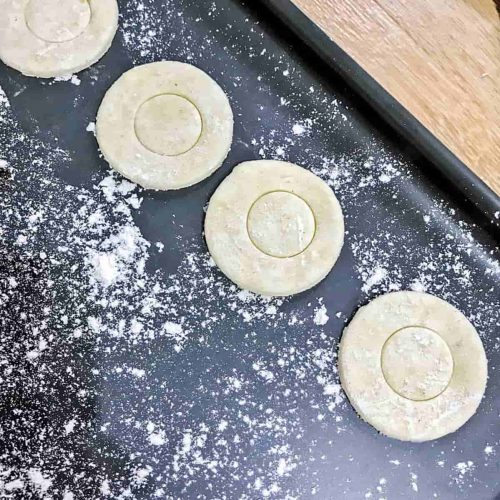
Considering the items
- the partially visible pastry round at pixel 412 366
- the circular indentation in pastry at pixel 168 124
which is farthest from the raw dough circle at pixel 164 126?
the partially visible pastry round at pixel 412 366

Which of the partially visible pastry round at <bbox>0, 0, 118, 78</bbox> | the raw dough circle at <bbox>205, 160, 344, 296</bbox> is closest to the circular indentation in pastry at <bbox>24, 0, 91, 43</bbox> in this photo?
the partially visible pastry round at <bbox>0, 0, 118, 78</bbox>

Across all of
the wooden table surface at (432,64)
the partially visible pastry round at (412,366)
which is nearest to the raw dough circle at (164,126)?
the wooden table surface at (432,64)

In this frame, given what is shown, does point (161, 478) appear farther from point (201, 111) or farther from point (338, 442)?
point (201, 111)

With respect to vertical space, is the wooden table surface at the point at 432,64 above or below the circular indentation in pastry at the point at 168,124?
above

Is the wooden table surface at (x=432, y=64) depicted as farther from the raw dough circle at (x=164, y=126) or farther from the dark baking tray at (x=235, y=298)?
the raw dough circle at (x=164, y=126)

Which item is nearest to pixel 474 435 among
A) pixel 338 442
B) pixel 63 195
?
pixel 338 442

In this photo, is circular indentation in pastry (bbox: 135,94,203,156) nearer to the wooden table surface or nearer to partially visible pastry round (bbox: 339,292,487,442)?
the wooden table surface

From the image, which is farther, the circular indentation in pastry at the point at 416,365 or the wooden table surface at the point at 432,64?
the wooden table surface at the point at 432,64
